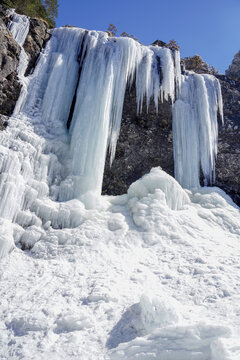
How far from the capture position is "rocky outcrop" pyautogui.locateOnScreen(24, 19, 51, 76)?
26.8 feet

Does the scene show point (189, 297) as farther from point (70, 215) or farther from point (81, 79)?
point (81, 79)

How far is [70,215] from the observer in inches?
241

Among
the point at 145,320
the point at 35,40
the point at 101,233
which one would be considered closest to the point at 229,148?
the point at 101,233

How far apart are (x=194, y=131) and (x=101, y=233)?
543 centimetres

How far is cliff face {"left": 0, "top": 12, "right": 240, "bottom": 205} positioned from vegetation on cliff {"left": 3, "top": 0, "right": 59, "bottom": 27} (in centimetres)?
243

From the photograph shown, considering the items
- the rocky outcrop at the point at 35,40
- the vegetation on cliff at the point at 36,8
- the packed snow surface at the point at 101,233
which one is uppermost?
the vegetation on cliff at the point at 36,8

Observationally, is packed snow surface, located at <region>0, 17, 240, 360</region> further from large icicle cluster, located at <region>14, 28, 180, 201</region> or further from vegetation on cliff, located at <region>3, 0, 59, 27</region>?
vegetation on cliff, located at <region>3, 0, 59, 27</region>

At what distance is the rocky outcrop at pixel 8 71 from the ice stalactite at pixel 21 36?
13cm

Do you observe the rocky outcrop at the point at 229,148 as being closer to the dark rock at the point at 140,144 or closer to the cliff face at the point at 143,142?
the cliff face at the point at 143,142

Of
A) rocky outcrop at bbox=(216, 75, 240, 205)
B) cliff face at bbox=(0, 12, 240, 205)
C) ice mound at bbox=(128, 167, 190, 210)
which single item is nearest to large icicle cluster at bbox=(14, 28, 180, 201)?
cliff face at bbox=(0, 12, 240, 205)

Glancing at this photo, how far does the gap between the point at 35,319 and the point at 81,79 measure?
7026 millimetres

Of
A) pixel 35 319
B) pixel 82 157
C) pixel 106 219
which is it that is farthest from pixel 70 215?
pixel 35 319

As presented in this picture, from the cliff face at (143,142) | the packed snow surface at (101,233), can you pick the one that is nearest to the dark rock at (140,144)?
the cliff face at (143,142)

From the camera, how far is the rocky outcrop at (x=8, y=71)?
7.18 m
